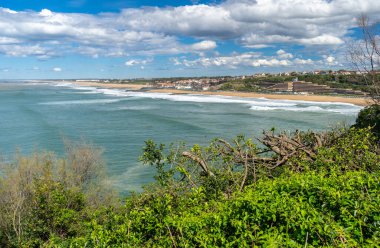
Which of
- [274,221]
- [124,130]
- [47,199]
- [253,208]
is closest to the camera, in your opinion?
[274,221]

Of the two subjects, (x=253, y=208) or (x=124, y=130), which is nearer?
(x=253, y=208)

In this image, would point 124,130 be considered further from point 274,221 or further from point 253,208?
point 274,221

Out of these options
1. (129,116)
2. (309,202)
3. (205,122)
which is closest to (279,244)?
(309,202)

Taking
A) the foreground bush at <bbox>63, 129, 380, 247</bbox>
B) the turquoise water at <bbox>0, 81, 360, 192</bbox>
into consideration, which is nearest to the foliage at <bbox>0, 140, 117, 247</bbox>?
the turquoise water at <bbox>0, 81, 360, 192</bbox>

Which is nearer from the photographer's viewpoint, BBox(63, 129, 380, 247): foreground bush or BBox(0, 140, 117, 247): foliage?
BBox(63, 129, 380, 247): foreground bush

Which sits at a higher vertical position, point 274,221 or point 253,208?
point 253,208

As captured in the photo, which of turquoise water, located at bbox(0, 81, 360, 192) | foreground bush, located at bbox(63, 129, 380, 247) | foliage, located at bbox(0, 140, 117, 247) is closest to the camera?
foreground bush, located at bbox(63, 129, 380, 247)

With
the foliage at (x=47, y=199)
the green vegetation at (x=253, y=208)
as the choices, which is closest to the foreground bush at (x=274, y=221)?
the green vegetation at (x=253, y=208)

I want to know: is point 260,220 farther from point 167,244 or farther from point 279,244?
point 167,244

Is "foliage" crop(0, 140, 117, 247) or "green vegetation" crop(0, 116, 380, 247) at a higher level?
"green vegetation" crop(0, 116, 380, 247)

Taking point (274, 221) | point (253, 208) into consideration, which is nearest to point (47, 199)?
point (253, 208)

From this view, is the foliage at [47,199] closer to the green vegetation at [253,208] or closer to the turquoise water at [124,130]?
the green vegetation at [253,208]

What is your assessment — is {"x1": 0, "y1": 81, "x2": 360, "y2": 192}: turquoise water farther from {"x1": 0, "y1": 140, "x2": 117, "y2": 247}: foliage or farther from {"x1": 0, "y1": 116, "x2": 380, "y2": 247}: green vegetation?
{"x1": 0, "y1": 116, "x2": 380, "y2": 247}: green vegetation

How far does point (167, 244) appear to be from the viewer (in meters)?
5.60
